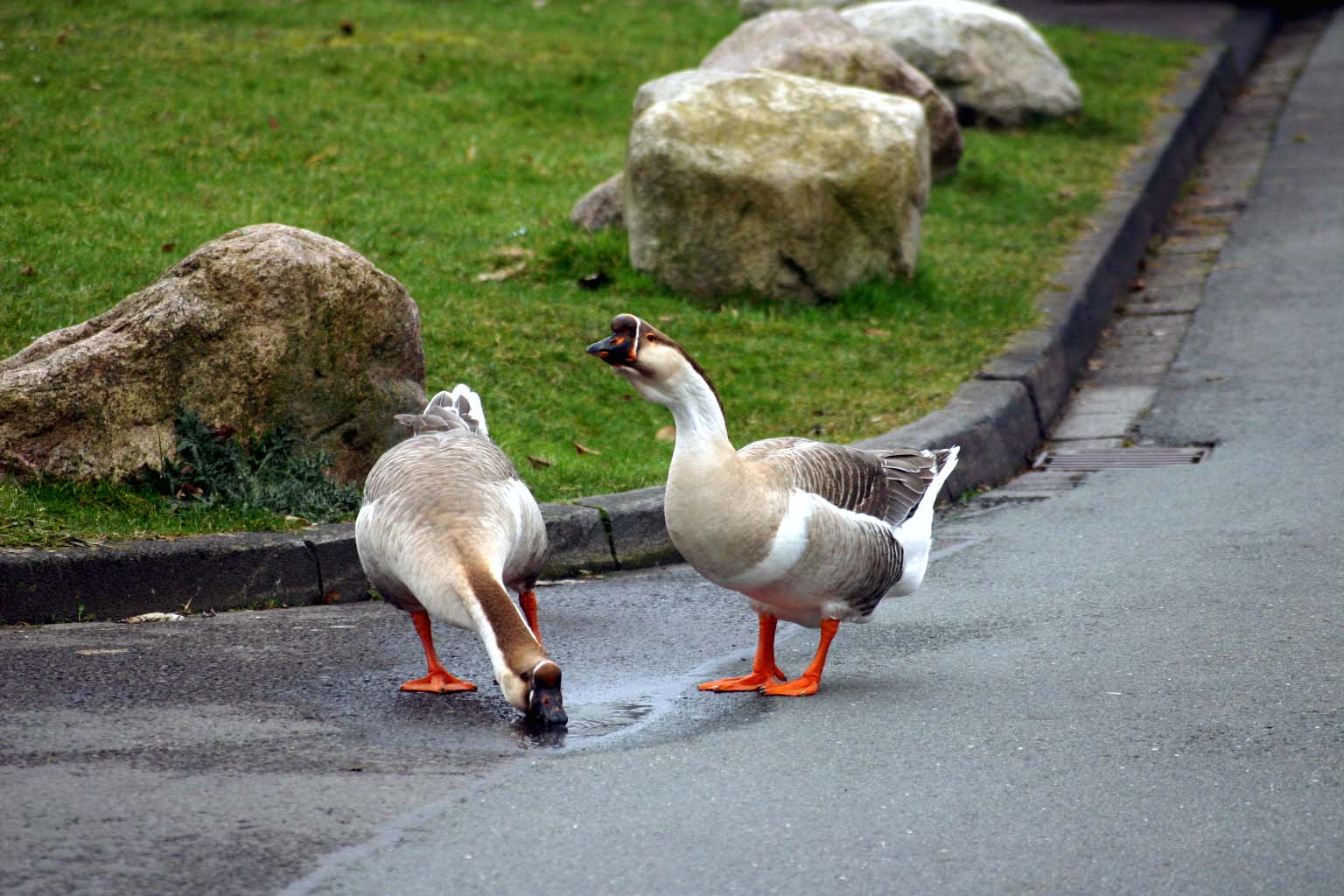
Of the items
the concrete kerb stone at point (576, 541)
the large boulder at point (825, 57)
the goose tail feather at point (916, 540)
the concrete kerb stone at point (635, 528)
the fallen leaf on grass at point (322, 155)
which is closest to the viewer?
the goose tail feather at point (916, 540)

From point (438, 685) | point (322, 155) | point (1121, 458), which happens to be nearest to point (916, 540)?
point (438, 685)

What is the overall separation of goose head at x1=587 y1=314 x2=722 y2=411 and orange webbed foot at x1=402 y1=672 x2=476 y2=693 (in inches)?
45.1

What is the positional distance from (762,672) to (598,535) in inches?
71.8

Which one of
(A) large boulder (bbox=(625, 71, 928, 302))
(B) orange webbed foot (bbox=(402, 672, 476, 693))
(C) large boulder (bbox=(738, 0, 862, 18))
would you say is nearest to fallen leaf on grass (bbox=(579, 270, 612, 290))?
(A) large boulder (bbox=(625, 71, 928, 302))

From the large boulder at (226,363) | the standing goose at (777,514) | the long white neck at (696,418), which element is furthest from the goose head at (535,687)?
the large boulder at (226,363)

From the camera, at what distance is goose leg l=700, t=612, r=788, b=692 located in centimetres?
489

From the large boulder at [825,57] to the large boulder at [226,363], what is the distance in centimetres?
616

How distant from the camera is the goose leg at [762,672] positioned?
4.89 m

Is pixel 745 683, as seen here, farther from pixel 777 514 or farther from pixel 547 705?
pixel 547 705

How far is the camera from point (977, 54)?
14.8m

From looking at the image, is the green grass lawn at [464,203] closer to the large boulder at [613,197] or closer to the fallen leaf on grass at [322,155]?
the fallen leaf on grass at [322,155]

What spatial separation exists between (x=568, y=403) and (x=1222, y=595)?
141 inches

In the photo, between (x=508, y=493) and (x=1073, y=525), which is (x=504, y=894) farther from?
(x=1073, y=525)

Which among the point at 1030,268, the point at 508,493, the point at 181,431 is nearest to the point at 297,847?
the point at 508,493
